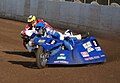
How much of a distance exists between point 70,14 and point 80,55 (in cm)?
1085

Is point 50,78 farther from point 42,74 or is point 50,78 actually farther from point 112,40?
point 112,40

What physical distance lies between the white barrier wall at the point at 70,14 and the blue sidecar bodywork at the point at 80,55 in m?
6.50

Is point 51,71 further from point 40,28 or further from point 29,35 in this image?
point 29,35

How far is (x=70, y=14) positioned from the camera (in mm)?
22078

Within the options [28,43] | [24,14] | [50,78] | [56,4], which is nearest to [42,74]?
[50,78]

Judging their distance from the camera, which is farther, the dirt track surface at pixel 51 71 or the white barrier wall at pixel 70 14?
the white barrier wall at pixel 70 14

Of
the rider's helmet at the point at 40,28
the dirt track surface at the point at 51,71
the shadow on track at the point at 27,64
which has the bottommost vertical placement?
the shadow on track at the point at 27,64

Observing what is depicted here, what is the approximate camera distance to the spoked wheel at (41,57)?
35.2ft

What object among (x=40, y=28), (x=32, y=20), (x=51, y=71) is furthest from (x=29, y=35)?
(x=51, y=71)

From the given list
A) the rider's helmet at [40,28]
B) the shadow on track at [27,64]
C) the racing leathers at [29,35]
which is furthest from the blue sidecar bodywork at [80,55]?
the racing leathers at [29,35]

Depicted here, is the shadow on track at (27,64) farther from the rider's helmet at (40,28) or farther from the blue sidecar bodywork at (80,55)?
the rider's helmet at (40,28)

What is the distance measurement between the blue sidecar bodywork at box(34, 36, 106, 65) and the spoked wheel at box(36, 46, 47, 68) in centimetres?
15

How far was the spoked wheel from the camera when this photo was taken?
35.2 feet

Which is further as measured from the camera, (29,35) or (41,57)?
(29,35)
